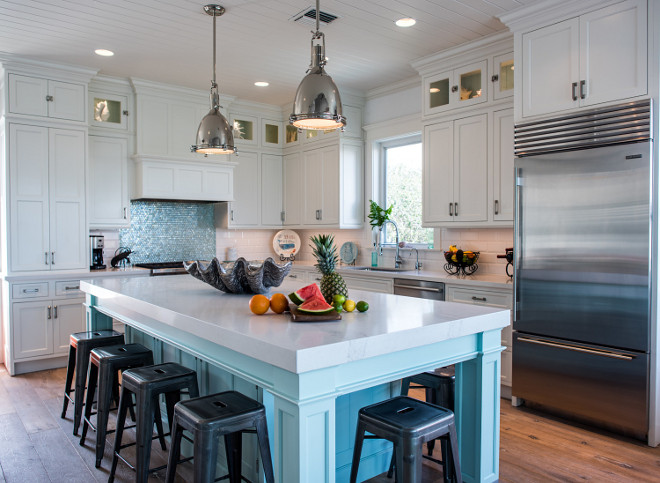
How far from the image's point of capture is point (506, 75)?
4117 millimetres

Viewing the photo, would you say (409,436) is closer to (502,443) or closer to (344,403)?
(344,403)

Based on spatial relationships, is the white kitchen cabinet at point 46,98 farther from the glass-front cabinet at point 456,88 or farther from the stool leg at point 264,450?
the stool leg at point 264,450

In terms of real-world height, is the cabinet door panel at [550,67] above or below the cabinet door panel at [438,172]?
above

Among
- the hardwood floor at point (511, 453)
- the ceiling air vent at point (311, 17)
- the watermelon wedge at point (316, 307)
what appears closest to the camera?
the watermelon wedge at point (316, 307)

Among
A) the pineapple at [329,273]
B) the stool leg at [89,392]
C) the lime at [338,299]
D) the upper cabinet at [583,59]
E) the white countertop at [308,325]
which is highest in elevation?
the upper cabinet at [583,59]

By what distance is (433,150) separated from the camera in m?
4.66

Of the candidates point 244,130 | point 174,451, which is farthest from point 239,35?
point 174,451

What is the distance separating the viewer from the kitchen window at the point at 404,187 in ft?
17.5

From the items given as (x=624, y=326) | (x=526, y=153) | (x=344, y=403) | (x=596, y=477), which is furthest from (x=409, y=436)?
(x=526, y=153)

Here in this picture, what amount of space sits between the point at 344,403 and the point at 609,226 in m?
2.03

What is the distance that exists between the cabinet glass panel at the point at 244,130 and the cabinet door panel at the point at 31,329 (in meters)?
2.82

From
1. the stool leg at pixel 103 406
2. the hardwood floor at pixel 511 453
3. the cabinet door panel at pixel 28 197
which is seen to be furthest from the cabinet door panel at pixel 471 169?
the cabinet door panel at pixel 28 197

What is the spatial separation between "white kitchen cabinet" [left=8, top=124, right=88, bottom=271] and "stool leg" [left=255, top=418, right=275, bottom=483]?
3.66 meters

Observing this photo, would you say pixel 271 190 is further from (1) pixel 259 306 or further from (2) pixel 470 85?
(1) pixel 259 306
